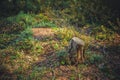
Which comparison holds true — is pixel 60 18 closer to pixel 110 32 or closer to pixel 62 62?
pixel 110 32

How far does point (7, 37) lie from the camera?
7812 millimetres

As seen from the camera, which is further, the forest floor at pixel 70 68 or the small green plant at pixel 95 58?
the small green plant at pixel 95 58

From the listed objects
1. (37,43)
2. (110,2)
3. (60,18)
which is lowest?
(37,43)

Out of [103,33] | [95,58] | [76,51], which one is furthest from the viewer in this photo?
[103,33]

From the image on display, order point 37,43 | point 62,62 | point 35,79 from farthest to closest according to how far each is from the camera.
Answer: point 37,43, point 62,62, point 35,79

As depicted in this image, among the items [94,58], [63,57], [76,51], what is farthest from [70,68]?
[94,58]

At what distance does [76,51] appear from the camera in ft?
19.4

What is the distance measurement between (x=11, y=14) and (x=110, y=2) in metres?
4.56

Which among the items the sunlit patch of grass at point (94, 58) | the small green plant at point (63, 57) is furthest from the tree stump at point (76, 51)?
the sunlit patch of grass at point (94, 58)

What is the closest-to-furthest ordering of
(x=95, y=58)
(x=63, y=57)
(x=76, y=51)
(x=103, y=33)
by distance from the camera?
(x=76, y=51) < (x=63, y=57) < (x=95, y=58) < (x=103, y=33)

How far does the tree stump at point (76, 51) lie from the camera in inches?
231

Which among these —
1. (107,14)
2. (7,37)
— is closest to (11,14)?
(7,37)

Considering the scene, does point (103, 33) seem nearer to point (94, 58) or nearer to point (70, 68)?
point (94, 58)

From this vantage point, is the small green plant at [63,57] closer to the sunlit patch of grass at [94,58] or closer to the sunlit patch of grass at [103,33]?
the sunlit patch of grass at [94,58]
